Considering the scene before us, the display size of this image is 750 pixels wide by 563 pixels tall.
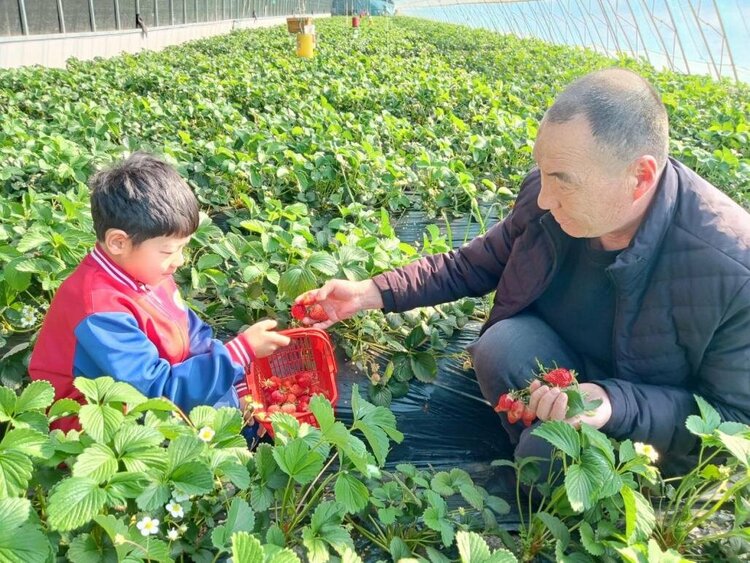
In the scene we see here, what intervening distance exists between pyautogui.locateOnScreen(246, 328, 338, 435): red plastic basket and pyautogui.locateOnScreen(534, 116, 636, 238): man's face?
0.94 metres

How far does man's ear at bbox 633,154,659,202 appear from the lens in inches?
71.2

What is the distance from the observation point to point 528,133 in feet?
17.3

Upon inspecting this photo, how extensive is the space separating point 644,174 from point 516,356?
2.37 ft

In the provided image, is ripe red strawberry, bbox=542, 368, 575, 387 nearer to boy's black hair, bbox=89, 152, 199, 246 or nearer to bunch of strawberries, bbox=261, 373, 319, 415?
bunch of strawberries, bbox=261, 373, 319, 415

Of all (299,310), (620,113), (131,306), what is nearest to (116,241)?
(131,306)

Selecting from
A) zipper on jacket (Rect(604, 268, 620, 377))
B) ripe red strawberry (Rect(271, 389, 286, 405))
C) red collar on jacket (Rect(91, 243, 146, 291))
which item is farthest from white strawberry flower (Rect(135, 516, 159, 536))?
zipper on jacket (Rect(604, 268, 620, 377))

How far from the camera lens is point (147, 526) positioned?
1.34m

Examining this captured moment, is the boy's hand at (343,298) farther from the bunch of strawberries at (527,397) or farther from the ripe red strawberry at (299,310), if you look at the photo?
the bunch of strawberries at (527,397)

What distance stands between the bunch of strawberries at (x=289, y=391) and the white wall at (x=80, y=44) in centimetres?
961

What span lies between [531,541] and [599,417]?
0.39 m

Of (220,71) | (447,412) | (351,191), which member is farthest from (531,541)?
(220,71)

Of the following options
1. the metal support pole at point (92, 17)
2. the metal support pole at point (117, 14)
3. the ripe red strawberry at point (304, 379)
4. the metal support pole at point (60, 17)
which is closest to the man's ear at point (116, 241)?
the ripe red strawberry at point (304, 379)

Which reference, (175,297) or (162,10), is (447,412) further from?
(162,10)

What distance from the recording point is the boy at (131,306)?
1812 millimetres
